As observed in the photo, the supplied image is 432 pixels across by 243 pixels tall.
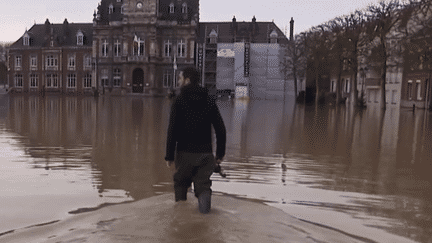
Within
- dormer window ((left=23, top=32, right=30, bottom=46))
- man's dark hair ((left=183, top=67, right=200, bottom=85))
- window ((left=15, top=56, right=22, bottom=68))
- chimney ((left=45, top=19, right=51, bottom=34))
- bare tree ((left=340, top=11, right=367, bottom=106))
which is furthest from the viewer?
chimney ((left=45, top=19, right=51, bottom=34))

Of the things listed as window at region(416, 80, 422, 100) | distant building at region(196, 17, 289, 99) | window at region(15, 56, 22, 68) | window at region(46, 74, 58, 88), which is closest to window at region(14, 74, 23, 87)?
window at region(15, 56, 22, 68)

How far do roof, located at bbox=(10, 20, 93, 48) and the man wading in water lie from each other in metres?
64.8

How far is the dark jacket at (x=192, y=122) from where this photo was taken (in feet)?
13.7

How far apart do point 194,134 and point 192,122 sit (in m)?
0.14

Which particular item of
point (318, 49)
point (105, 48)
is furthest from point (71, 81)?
point (318, 49)

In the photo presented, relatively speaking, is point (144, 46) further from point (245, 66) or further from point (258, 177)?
point (258, 177)

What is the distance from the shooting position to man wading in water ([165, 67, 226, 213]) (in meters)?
4.16

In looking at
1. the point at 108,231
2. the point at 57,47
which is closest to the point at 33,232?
the point at 108,231

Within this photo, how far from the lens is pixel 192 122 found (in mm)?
4184

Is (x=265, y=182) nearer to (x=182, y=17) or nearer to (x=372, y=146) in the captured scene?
(x=372, y=146)

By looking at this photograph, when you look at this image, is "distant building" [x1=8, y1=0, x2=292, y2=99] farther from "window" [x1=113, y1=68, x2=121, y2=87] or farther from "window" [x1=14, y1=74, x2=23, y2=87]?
"window" [x1=14, y1=74, x2=23, y2=87]

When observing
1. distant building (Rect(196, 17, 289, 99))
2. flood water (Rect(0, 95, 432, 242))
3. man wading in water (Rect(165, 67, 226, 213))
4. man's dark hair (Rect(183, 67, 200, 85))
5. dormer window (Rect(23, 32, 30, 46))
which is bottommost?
flood water (Rect(0, 95, 432, 242))

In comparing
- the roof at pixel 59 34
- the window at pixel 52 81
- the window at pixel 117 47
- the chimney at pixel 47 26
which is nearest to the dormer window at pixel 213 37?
the window at pixel 117 47

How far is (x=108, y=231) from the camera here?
375 cm
